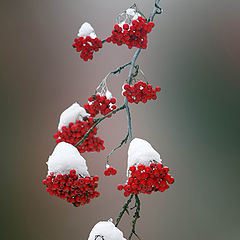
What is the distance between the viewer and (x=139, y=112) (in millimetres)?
1733

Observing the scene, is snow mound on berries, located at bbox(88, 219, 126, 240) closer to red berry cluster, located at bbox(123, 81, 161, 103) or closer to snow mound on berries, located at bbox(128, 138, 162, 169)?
snow mound on berries, located at bbox(128, 138, 162, 169)

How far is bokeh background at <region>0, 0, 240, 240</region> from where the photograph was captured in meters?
1.65

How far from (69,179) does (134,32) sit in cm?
48

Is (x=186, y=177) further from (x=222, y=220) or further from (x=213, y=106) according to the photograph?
(x=213, y=106)

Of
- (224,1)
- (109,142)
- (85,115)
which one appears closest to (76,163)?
(85,115)

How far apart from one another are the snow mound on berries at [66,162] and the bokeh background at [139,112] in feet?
2.40

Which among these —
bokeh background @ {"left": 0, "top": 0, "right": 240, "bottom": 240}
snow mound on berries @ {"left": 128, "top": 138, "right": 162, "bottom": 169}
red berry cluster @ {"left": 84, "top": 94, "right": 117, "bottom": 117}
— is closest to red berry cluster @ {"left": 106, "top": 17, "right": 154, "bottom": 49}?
red berry cluster @ {"left": 84, "top": 94, "right": 117, "bottom": 117}

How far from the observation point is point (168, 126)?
1.73 m

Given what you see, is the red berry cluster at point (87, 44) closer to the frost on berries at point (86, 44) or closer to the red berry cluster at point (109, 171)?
the frost on berries at point (86, 44)

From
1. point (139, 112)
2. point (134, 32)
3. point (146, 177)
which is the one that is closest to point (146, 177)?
point (146, 177)

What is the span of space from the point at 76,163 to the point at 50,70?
1000 millimetres

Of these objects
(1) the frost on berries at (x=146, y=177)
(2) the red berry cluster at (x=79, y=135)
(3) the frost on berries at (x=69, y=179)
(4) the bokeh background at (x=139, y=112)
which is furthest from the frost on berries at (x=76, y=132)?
(4) the bokeh background at (x=139, y=112)

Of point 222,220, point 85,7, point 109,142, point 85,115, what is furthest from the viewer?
point 85,7

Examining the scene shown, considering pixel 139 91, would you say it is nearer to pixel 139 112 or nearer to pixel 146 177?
pixel 146 177
